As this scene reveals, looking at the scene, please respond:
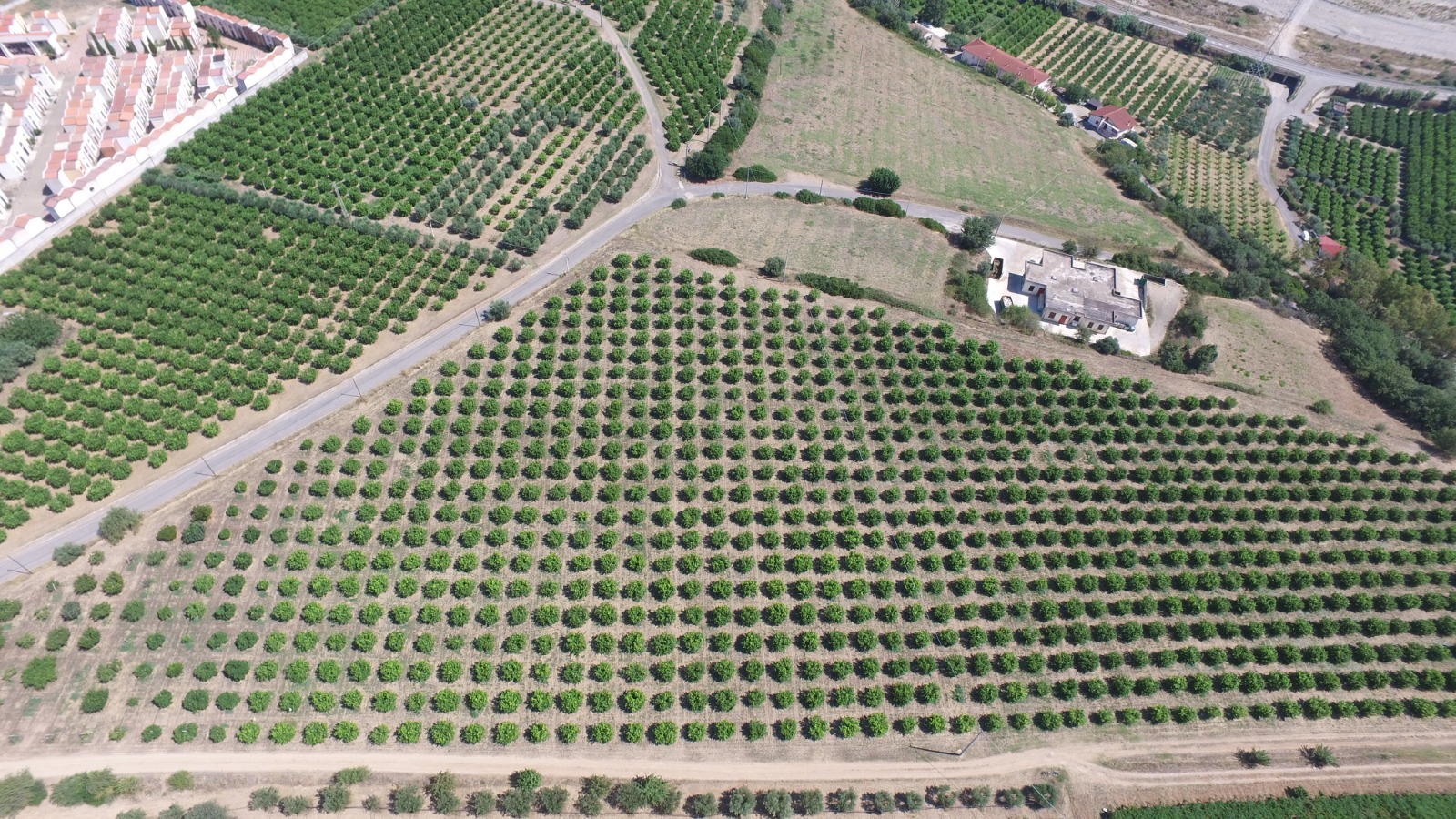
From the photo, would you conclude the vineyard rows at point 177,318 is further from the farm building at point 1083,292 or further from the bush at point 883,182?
the farm building at point 1083,292

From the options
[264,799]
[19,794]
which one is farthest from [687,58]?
[19,794]

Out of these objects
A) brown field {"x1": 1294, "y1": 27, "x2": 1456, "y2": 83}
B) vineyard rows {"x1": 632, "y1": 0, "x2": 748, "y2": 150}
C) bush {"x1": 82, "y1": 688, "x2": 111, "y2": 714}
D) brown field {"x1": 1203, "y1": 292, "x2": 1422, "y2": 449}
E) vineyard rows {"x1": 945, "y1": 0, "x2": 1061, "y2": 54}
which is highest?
brown field {"x1": 1294, "y1": 27, "x2": 1456, "y2": 83}

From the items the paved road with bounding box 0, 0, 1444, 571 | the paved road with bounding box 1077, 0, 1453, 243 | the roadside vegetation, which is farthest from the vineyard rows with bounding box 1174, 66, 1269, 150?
the roadside vegetation

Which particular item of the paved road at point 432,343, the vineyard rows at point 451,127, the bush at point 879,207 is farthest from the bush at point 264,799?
the bush at point 879,207

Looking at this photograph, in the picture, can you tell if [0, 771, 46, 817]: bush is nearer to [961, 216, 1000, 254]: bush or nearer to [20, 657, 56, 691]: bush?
[20, 657, 56, 691]: bush

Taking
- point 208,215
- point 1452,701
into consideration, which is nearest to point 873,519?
point 1452,701

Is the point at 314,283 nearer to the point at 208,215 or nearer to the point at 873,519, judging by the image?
the point at 208,215
